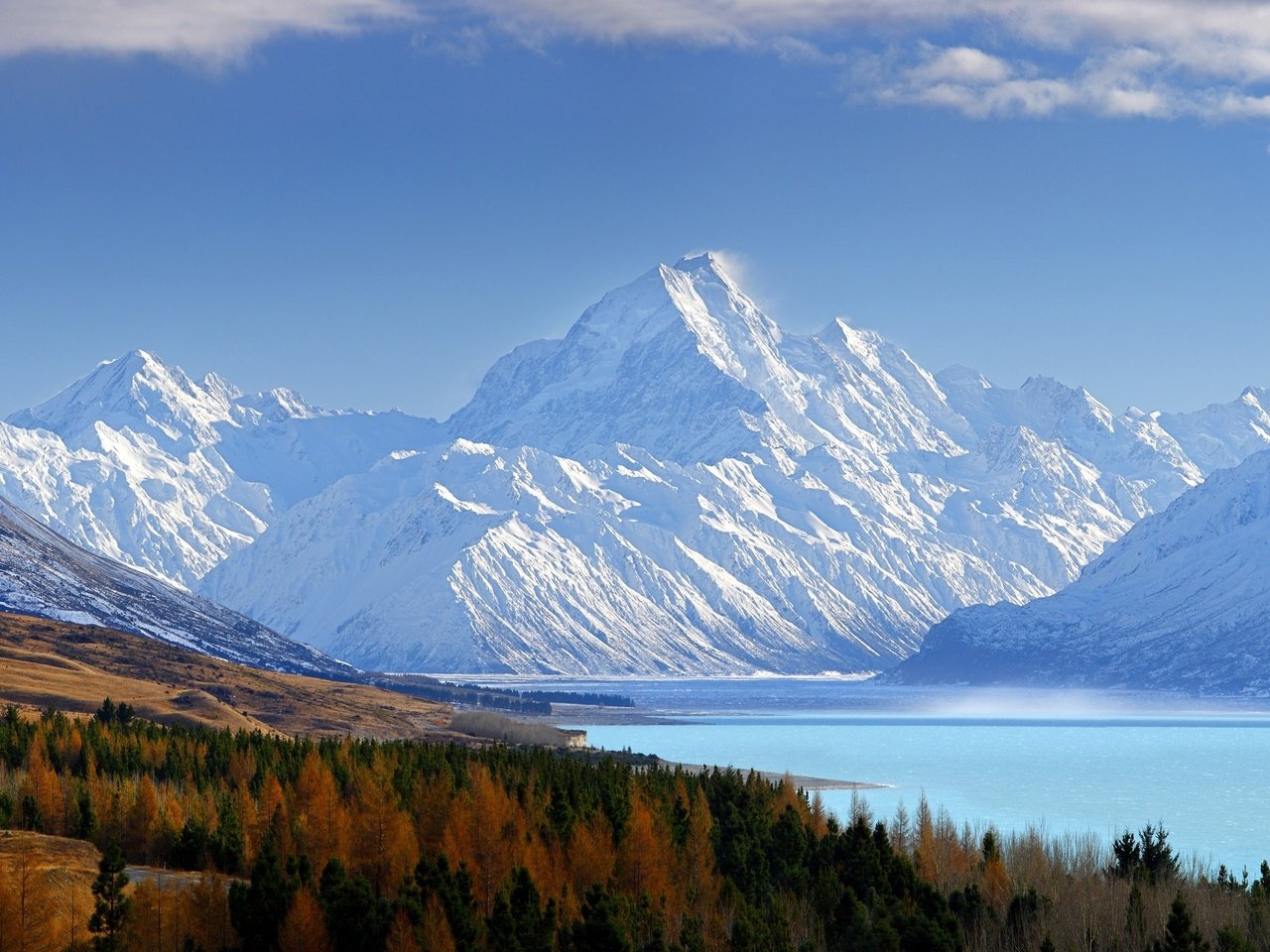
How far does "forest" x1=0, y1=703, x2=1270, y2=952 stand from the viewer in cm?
7362

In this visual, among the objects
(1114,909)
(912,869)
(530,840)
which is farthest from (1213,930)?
(530,840)

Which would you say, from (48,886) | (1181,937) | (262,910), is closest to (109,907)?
(48,886)

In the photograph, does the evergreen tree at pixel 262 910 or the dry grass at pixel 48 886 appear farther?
the evergreen tree at pixel 262 910

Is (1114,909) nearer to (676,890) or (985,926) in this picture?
(985,926)

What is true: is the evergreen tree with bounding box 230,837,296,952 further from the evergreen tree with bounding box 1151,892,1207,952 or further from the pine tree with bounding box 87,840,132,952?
the evergreen tree with bounding box 1151,892,1207,952

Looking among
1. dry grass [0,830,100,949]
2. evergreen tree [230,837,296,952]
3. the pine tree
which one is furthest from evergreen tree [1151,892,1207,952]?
dry grass [0,830,100,949]

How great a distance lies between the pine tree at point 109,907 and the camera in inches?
2743

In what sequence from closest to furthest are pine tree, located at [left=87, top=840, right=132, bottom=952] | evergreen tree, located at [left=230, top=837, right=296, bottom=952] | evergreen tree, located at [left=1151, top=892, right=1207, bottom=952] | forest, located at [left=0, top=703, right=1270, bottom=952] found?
pine tree, located at [left=87, top=840, right=132, bottom=952], evergreen tree, located at [left=1151, top=892, right=1207, bottom=952], forest, located at [left=0, top=703, right=1270, bottom=952], evergreen tree, located at [left=230, top=837, right=296, bottom=952]

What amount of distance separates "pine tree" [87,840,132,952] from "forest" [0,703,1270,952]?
0.13 m

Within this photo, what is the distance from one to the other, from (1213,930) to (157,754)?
8065cm

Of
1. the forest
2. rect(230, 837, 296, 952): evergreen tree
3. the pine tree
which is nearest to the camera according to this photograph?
the pine tree

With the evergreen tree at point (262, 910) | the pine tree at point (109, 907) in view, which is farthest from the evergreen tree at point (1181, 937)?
the pine tree at point (109, 907)

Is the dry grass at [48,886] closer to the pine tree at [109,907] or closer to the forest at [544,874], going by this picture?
the forest at [544,874]

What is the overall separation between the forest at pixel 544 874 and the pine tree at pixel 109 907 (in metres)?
0.13
